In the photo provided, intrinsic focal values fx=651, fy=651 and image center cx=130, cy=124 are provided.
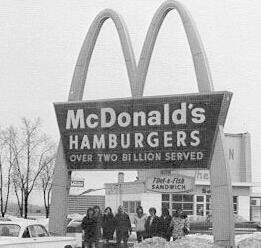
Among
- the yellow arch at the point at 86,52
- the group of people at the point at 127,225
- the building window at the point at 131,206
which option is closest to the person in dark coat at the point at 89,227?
the group of people at the point at 127,225

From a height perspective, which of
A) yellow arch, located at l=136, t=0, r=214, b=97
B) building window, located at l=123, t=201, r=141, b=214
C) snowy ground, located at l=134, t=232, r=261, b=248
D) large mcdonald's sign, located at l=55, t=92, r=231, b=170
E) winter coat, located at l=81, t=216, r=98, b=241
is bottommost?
snowy ground, located at l=134, t=232, r=261, b=248

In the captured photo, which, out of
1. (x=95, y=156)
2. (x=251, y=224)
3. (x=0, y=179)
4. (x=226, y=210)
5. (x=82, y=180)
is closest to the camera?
(x=226, y=210)

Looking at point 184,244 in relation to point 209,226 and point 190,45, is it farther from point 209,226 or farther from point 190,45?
point 209,226

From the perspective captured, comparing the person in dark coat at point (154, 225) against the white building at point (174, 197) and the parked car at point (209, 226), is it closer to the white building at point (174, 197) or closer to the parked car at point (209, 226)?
the parked car at point (209, 226)

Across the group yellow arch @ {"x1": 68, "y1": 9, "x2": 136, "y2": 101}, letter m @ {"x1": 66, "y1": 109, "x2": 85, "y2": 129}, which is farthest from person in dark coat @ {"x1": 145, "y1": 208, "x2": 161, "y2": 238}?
yellow arch @ {"x1": 68, "y1": 9, "x2": 136, "y2": 101}

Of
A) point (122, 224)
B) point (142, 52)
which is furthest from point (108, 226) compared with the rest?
point (142, 52)

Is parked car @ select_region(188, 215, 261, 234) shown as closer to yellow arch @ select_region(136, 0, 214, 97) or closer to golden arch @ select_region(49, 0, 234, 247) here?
golden arch @ select_region(49, 0, 234, 247)

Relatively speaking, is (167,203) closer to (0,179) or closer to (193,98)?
(0,179)

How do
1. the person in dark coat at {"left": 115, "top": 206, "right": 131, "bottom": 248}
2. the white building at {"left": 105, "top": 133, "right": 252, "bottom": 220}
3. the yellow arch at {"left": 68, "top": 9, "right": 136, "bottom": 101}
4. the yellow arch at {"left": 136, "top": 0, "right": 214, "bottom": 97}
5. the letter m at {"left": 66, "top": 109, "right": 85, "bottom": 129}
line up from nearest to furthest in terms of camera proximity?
the yellow arch at {"left": 136, "top": 0, "right": 214, "bottom": 97}
the person in dark coat at {"left": 115, "top": 206, "right": 131, "bottom": 248}
the letter m at {"left": 66, "top": 109, "right": 85, "bottom": 129}
the yellow arch at {"left": 68, "top": 9, "right": 136, "bottom": 101}
the white building at {"left": 105, "top": 133, "right": 252, "bottom": 220}

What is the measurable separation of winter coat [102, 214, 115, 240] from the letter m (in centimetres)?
315

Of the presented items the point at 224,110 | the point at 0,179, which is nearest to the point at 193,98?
the point at 224,110

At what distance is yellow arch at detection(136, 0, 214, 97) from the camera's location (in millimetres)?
19844

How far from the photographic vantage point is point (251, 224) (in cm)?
4012

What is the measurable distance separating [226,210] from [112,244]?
478cm
